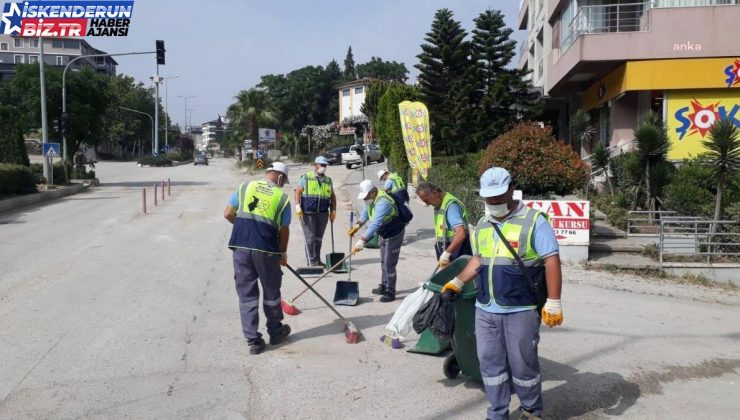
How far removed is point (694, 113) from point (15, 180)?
70.7 ft

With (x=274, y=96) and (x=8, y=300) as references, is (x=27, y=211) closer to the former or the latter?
(x=8, y=300)

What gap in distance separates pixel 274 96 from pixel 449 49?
65.8 metres

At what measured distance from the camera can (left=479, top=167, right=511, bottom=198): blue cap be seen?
4145 mm

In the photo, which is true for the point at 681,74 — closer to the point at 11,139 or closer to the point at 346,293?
the point at 346,293

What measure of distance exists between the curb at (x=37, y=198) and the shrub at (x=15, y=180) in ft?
1.72

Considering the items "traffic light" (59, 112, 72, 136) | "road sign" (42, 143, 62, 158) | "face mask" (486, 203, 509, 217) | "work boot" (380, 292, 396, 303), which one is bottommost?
"work boot" (380, 292, 396, 303)

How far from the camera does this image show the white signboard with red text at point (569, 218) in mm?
11148

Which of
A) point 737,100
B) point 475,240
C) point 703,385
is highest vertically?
point 737,100

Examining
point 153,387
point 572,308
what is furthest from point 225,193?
point 153,387

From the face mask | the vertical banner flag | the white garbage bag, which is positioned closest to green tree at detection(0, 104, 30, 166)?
the vertical banner flag

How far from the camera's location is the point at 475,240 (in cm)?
436

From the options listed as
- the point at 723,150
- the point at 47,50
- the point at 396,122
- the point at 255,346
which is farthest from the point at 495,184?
the point at 47,50

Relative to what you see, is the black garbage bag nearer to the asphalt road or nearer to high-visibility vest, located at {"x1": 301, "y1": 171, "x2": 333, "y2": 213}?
the asphalt road

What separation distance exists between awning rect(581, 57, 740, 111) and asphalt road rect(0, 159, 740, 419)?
937 centimetres
